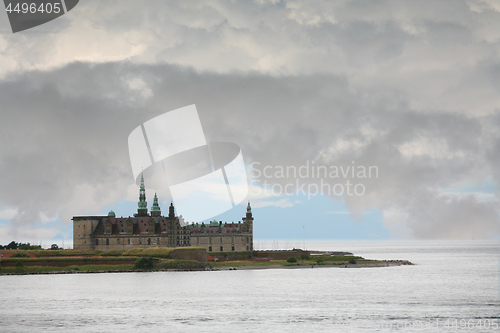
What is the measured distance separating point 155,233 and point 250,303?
81157mm

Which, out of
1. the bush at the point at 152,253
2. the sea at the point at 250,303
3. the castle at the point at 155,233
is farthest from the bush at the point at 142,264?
the castle at the point at 155,233

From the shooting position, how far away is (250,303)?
6241 centimetres

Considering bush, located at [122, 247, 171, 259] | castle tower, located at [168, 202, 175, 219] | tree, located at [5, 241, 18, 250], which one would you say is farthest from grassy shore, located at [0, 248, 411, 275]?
tree, located at [5, 241, 18, 250]

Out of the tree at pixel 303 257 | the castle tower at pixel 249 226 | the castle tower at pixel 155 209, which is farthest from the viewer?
the castle tower at pixel 155 209

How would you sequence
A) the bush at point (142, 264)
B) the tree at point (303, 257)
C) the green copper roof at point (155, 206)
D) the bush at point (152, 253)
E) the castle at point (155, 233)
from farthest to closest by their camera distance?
1. the green copper roof at point (155, 206)
2. the castle at point (155, 233)
3. the tree at point (303, 257)
4. the bush at point (152, 253)
5. the bush at point (142, 264)

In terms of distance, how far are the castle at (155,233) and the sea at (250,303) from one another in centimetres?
4335

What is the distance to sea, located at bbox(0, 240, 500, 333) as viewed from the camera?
4866 cm

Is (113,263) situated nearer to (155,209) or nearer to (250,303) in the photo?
(155,209)

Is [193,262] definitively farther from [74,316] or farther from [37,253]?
[74,316]

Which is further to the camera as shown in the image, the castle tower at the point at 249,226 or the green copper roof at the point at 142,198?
the green copper roof at the point at 142,198

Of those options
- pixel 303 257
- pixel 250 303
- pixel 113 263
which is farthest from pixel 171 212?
pixel 250 303

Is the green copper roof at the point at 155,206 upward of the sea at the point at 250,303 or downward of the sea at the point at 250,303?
upward

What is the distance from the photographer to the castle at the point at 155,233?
140 metres

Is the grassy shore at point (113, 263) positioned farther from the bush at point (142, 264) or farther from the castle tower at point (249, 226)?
the castle tower at point (249, 226)
